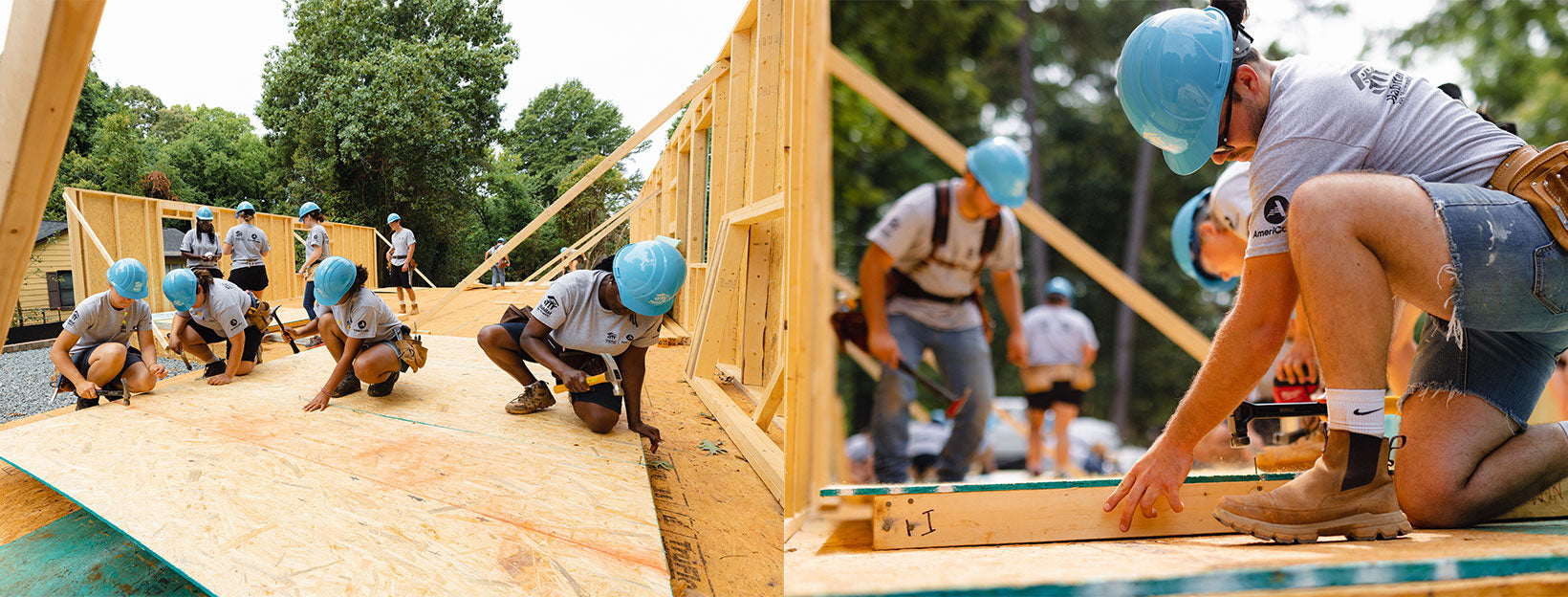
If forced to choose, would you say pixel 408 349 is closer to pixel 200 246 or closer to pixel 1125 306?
pixel 200 246

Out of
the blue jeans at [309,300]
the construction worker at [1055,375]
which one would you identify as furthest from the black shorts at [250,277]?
the construction worker at [1055,375]

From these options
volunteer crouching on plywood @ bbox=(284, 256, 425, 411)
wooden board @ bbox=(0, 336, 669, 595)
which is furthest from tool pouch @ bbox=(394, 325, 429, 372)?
wooden board @ bbox=(0, 336, 669, 595)

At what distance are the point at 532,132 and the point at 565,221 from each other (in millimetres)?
1283

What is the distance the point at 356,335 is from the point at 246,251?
2.94m

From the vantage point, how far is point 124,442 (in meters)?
2.79

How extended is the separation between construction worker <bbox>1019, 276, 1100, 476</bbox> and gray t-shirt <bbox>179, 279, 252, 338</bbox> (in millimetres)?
5463

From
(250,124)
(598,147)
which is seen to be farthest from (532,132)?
(250,124)

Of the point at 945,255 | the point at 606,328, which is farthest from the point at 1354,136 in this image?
the point at 606,328

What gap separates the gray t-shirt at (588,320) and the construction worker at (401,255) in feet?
9.93

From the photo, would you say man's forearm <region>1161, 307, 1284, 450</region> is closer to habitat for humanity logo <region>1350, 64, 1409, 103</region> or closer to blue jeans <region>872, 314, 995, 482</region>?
habitat for humanity logo <region>1350, 64, 1409, 103</region>

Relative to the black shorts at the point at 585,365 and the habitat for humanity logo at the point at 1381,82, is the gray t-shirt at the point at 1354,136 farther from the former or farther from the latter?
the black shorts at the point at 585,365

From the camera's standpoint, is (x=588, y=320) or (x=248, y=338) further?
(x=248, y=338)

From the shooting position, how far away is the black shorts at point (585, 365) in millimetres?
3074

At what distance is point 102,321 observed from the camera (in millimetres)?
3742
